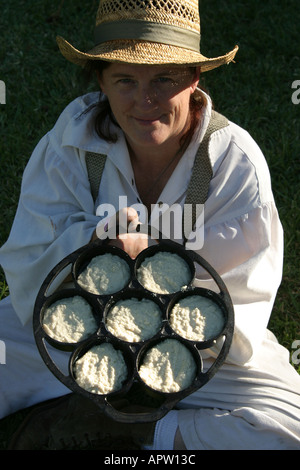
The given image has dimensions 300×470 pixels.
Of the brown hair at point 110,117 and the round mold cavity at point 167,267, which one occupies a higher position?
the brown hair at point 110,117

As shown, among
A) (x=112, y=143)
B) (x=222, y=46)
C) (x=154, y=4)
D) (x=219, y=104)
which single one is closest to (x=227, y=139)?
(x=112, y=143)

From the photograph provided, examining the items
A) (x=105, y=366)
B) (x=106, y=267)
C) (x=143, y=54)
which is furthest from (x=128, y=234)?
(x=143, y=54)

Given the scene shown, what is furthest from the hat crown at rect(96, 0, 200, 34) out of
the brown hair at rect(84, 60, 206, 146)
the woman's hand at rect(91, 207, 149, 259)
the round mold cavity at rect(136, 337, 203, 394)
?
the round mold cavity at rect(136, 337, 203, 394)

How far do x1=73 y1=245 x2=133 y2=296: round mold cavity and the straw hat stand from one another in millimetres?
569

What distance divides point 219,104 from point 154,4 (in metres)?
1.77

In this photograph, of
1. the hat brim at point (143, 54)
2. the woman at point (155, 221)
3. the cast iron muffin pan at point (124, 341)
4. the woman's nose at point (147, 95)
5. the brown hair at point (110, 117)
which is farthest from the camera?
the brown hair at point (110, 117)

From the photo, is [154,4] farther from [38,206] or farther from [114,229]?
[38,206]

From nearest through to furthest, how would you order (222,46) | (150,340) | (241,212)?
(150,340), (241,212), (222,46)

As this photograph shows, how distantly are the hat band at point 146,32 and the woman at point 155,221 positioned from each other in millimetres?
42

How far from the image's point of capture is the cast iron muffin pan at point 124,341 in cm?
157

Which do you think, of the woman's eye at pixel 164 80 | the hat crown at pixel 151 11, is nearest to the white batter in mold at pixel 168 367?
the woman's eye at pixel 164 80

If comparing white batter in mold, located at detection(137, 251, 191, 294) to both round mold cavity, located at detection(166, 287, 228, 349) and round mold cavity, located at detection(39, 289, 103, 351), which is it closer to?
round mold cavity, located at detection(166, 287, 228, 349)

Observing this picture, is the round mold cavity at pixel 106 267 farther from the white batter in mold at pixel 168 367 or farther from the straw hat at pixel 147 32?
the straw hat at pixel 147 32

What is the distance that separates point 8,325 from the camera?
2236 mm
